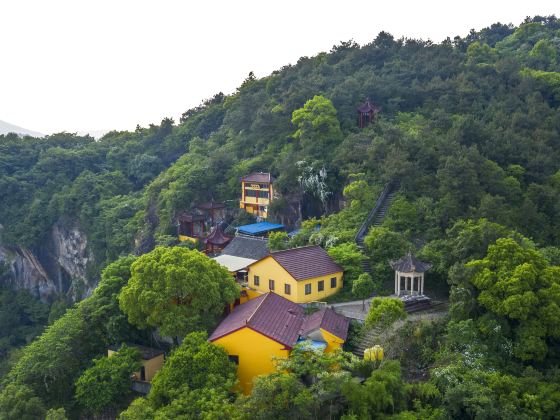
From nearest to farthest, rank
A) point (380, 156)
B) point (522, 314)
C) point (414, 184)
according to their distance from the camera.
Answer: point (522, 314), point (414, 184), point (380, 156)

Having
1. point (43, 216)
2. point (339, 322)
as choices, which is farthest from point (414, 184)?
point (43, 216)

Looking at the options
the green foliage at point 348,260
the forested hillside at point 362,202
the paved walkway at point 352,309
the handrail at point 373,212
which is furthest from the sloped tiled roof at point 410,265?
the handrail at point 373,212

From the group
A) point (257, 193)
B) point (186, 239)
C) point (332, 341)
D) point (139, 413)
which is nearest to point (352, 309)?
point (332, 341)

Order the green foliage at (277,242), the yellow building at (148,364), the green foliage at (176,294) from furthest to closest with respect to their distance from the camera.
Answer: the green foliage at (277,242)
the yellow building at (148,364)
the green foliage at (176,294)

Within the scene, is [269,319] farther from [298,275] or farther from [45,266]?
[45,266]

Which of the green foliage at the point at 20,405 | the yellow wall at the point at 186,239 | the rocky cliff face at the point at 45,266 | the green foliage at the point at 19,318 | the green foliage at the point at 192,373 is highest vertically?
the yellow wall at the point at 186,239

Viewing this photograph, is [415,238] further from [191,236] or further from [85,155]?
[85,155]

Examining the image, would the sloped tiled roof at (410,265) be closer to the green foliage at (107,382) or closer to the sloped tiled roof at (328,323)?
the sloped tiled roof at (328,323)
